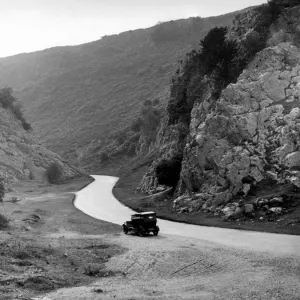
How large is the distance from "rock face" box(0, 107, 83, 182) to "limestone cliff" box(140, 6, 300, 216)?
49574mm

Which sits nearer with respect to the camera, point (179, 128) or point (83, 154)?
point (179, 128)

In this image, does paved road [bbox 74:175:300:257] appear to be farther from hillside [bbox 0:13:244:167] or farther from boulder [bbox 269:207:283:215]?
hillside [bbox 0:13:244:167]

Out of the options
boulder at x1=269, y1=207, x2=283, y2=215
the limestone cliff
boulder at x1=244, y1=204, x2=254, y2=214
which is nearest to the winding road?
boulder at x1=244, y1=204, x2=254, y2=214

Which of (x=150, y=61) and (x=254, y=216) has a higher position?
(x=150, y=61)

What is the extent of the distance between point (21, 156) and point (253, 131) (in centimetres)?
6638

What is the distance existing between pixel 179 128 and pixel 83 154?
7690cm

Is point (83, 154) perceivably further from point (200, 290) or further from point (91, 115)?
point (200, 290)

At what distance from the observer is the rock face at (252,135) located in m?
37.7

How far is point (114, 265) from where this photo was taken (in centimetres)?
2198

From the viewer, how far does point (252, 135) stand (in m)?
41.0

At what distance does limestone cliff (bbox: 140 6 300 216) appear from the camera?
37.7 metres

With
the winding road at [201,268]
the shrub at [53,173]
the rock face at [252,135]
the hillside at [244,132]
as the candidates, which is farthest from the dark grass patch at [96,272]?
the shrub at [53,173]

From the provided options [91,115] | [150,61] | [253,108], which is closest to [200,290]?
[253,108]

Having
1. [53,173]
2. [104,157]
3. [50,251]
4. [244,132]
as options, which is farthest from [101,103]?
[50,251]
